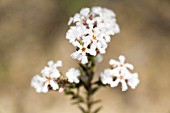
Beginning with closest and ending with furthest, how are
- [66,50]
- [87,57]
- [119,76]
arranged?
[87,57]
[119,76]
[66,50]

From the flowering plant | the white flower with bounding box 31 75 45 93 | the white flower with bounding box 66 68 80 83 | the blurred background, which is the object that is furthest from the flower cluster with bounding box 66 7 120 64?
the blurred background

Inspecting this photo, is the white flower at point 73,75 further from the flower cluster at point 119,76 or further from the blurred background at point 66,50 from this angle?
the blurred background at point 66,50

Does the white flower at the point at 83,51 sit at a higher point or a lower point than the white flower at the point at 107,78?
higher

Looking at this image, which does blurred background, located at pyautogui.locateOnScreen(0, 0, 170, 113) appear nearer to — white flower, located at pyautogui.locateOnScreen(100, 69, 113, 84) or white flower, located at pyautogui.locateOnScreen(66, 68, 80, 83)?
white flower, located at pyautogui.locateOnScreen(100, 69, 113, 84)

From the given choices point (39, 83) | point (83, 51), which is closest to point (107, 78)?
point (83, 51)


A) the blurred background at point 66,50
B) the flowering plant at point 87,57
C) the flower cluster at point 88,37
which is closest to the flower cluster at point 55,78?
the flowering plant at point 87,57

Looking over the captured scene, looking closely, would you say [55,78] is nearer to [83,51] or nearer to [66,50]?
[83,51]

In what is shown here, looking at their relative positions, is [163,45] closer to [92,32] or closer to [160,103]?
[160,103]

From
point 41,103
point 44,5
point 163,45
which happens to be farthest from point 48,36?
point 163,45

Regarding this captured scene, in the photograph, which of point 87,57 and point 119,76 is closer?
point 87,57
